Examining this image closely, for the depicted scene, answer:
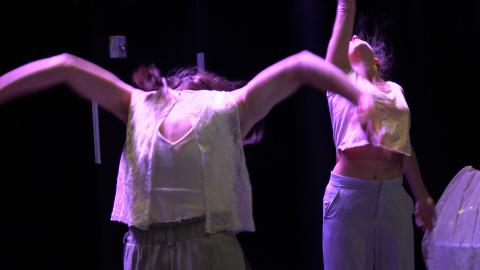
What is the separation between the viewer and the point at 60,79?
1.18m

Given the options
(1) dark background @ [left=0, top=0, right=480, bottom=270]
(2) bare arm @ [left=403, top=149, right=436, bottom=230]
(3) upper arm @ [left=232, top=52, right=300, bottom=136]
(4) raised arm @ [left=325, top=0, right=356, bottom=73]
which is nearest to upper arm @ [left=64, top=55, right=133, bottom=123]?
(3) upper arm @ [left=232, top=52, right=300, bottom=136]

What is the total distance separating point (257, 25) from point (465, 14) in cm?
104

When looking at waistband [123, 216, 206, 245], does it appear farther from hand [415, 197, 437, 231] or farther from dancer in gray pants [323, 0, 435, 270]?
hand [415, 197, 437, 231]

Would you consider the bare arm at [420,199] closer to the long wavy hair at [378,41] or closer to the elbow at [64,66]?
the long wavy hair at [378,41]

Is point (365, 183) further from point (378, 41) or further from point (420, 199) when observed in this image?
point (378, 41)

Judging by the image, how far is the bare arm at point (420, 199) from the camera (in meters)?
2.07

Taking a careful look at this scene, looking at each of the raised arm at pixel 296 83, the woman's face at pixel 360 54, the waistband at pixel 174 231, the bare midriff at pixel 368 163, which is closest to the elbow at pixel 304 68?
the raised arm at pixel 296 83

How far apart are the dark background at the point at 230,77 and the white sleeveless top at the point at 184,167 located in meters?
1.34

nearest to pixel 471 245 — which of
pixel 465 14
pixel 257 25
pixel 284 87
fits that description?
pixel 465 14

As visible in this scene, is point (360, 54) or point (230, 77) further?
point (230, 77)

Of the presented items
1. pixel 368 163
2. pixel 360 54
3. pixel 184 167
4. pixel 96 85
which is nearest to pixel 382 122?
pixel 368 163

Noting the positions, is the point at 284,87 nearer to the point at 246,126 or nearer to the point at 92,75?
the point at 246,126

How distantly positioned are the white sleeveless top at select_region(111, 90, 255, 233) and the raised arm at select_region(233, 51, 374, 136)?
0.05 m

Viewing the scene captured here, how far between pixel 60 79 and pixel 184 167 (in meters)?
A: 0.30
